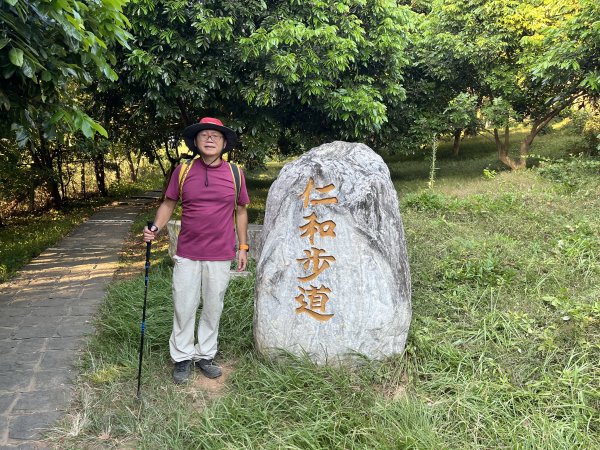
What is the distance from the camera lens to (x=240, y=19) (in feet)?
21.7

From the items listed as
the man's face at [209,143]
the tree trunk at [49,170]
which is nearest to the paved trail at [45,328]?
the man's face at [209,143]

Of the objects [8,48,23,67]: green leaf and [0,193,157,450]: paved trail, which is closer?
[8,48,23,67]: green leaf

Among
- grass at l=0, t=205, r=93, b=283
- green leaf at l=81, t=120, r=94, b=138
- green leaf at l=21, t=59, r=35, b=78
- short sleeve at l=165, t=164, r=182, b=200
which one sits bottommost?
grass at l=0, t=205, r=93, b=283

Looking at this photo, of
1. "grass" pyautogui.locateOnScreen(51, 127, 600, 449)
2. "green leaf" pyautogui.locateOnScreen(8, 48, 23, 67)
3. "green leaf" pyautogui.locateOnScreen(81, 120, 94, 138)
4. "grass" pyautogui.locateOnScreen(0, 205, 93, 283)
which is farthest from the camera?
"grass" pyautogui.locateOnScreen(0, 205, 93, 283)

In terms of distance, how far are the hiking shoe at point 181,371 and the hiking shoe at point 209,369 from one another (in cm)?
11

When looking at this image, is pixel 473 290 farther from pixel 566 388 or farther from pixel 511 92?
pixel 511 92

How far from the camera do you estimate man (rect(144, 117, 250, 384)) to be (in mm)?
3451

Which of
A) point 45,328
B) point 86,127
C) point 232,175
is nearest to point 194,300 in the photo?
point 232,175

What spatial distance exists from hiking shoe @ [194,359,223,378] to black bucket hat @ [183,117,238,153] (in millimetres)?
1719

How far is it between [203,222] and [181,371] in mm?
1240

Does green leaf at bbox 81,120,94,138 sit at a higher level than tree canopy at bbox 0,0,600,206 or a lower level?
lower

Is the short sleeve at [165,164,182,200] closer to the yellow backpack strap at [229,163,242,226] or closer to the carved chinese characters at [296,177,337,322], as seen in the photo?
the yellow backpack strap at [229,163,242,226]

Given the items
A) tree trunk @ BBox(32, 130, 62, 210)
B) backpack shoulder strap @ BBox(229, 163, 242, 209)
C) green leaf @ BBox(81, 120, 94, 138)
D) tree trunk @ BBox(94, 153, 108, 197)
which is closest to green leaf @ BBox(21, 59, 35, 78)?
green leaf @ BBox(81, 120, 94, 138)

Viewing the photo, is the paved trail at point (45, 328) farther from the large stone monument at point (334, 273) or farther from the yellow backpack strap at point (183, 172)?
the yellow backpack strap at point (183, 172)
